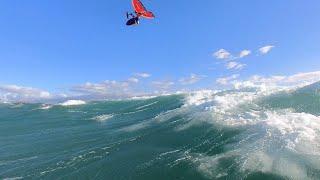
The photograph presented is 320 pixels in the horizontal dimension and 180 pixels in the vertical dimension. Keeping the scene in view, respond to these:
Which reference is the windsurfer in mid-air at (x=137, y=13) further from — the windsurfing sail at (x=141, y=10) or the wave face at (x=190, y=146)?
the wave face at (x=190, y=146)

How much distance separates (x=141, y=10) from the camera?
21.6 meters

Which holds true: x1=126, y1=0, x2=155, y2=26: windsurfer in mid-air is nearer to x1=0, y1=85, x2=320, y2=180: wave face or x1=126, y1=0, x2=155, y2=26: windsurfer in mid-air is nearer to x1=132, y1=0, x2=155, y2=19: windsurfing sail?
x1=132, y1=0, x2=155, y2=19: windsurfing sail

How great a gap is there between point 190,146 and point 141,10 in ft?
26.4

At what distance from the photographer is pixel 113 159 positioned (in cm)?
2044

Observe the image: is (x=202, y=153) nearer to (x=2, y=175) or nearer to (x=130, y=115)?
(x=2, y=175)

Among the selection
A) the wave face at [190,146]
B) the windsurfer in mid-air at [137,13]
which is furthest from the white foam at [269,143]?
the windsurfer in mid-air at [137,13]

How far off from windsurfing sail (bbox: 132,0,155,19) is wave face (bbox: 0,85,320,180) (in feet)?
24.5

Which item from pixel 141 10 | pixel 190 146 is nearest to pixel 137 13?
pixel 141 10

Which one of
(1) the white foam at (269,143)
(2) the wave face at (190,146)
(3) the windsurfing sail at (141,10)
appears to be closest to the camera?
(1) the white foam at (269,143)

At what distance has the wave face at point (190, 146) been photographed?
17.4m

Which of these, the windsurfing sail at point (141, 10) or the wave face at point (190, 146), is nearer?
the wave face at point (190, 146)

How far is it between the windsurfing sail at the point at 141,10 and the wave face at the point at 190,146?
7.46 metres

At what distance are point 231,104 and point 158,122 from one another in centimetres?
651

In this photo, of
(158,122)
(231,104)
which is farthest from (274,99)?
(158,122)
